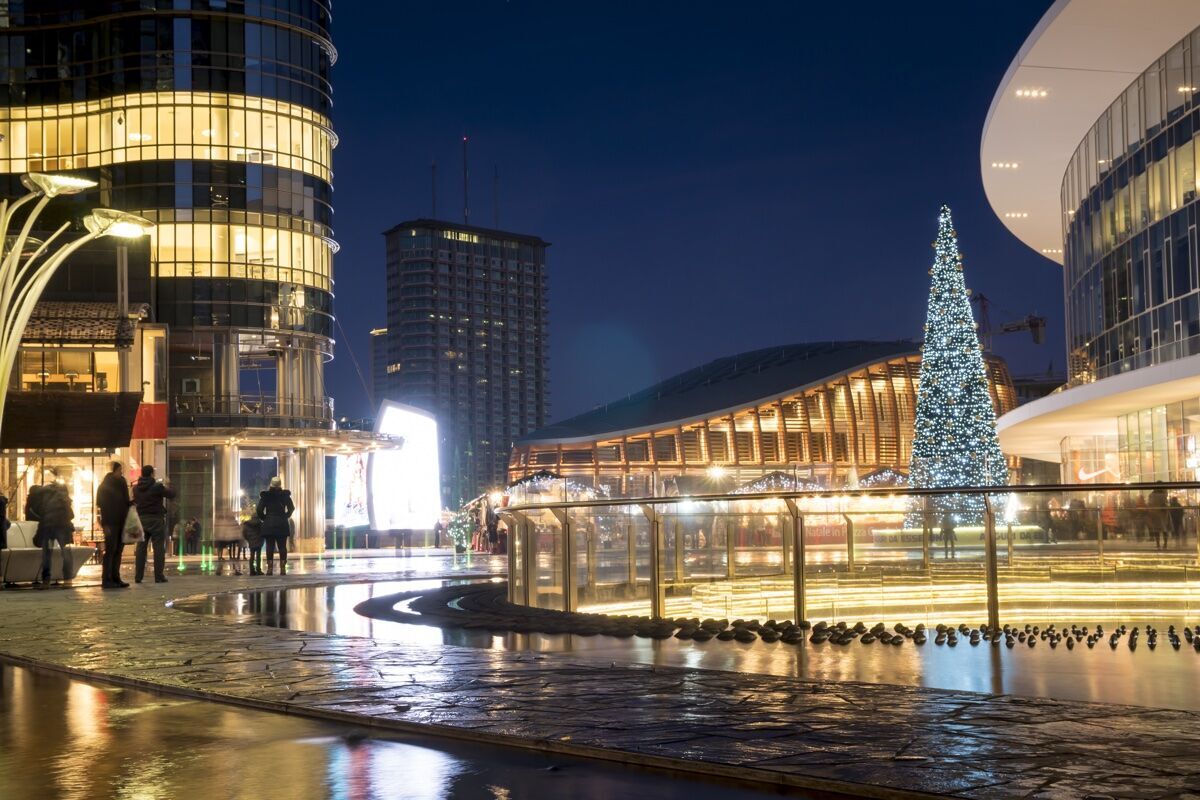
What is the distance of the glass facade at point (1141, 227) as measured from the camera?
3366 centimetres

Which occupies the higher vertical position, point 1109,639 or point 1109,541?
point 1109,541

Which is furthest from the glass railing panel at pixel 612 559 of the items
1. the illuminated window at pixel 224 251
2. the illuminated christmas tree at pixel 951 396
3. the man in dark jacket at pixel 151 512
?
the illuminated window at pixel 224 251

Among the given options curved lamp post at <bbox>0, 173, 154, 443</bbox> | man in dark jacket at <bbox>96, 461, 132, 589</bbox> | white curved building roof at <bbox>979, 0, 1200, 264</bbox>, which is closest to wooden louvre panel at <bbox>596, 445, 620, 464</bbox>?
white curved building roof at <bbox>979, 0, 1200, 264</bbox>

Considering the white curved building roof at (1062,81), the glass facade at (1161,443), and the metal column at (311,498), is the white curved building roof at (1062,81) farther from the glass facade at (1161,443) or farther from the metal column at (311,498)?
the metal column at (311,498)

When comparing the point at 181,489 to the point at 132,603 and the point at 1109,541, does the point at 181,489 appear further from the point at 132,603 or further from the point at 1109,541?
the point at 1109,541

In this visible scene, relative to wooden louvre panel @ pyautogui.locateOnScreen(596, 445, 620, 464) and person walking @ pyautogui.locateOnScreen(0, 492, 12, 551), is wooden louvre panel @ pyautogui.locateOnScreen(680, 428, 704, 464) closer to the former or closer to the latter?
wooden louvre panel @ pyautogui.locateOnScreen(596, 445, 620, 464)

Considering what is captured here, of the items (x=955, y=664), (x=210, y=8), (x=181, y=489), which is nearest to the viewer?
(x=955, y=664)

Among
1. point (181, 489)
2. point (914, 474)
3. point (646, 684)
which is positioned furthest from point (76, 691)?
point (181, 489)

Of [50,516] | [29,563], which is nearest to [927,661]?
[50,516]

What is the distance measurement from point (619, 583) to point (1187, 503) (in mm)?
5805

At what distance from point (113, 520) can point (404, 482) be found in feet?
139

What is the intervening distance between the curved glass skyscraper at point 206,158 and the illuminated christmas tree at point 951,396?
101ft

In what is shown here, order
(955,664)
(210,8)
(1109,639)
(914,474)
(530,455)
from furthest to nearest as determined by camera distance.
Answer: (530,455) < (210,8) < (914,474) < (1109,639) < (955,664)

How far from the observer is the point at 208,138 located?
67.6 metres
